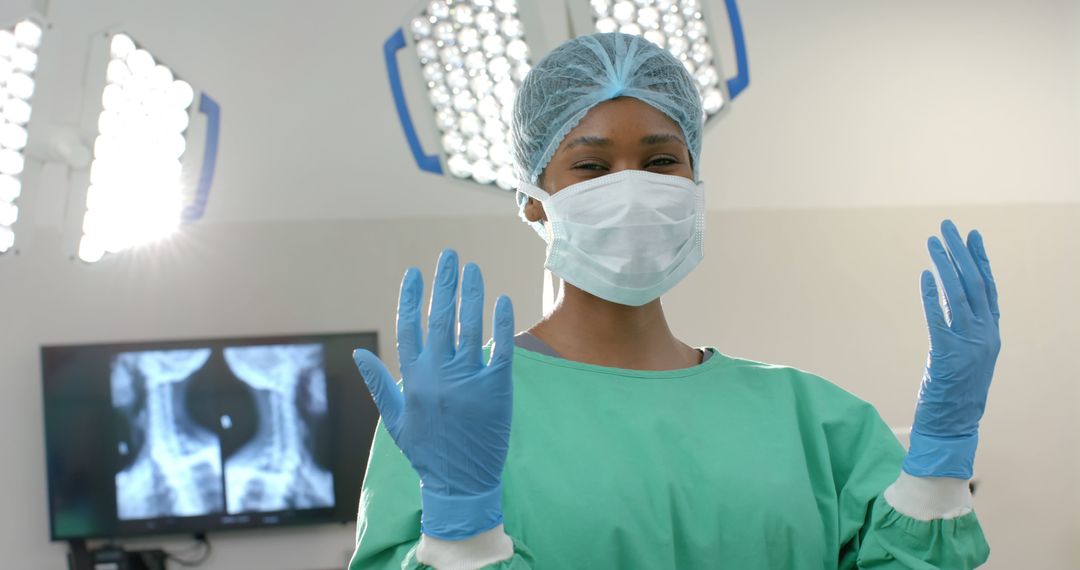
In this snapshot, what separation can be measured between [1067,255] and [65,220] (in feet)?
10.7

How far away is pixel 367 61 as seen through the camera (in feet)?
10.4

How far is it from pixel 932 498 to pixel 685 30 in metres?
0.87

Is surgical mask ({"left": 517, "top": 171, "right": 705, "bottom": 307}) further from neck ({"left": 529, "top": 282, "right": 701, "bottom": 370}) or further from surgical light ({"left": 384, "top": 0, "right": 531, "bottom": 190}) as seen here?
surgical light ({"left": 384, "top": 0, "right": 531, "bottom": 190})

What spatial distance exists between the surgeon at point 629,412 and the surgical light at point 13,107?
3.58 feet

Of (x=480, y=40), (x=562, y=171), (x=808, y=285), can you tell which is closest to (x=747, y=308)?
(x=808, y=285)

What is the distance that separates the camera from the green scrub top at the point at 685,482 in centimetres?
102

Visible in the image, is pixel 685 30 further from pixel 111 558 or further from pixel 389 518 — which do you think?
pixel 111 558

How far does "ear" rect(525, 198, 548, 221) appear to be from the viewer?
4.17 ft

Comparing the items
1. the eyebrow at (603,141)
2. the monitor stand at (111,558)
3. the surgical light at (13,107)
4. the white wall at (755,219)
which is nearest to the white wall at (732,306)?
the white wall at (755,219)

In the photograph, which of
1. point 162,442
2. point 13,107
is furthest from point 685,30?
point 162,442

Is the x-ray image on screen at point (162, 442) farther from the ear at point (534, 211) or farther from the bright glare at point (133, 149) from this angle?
the ear at point (534, 211)

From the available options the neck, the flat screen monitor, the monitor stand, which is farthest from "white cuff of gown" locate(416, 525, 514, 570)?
the monitor stand

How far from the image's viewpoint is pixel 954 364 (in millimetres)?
1070

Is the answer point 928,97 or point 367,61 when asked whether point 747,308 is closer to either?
point 928,97
